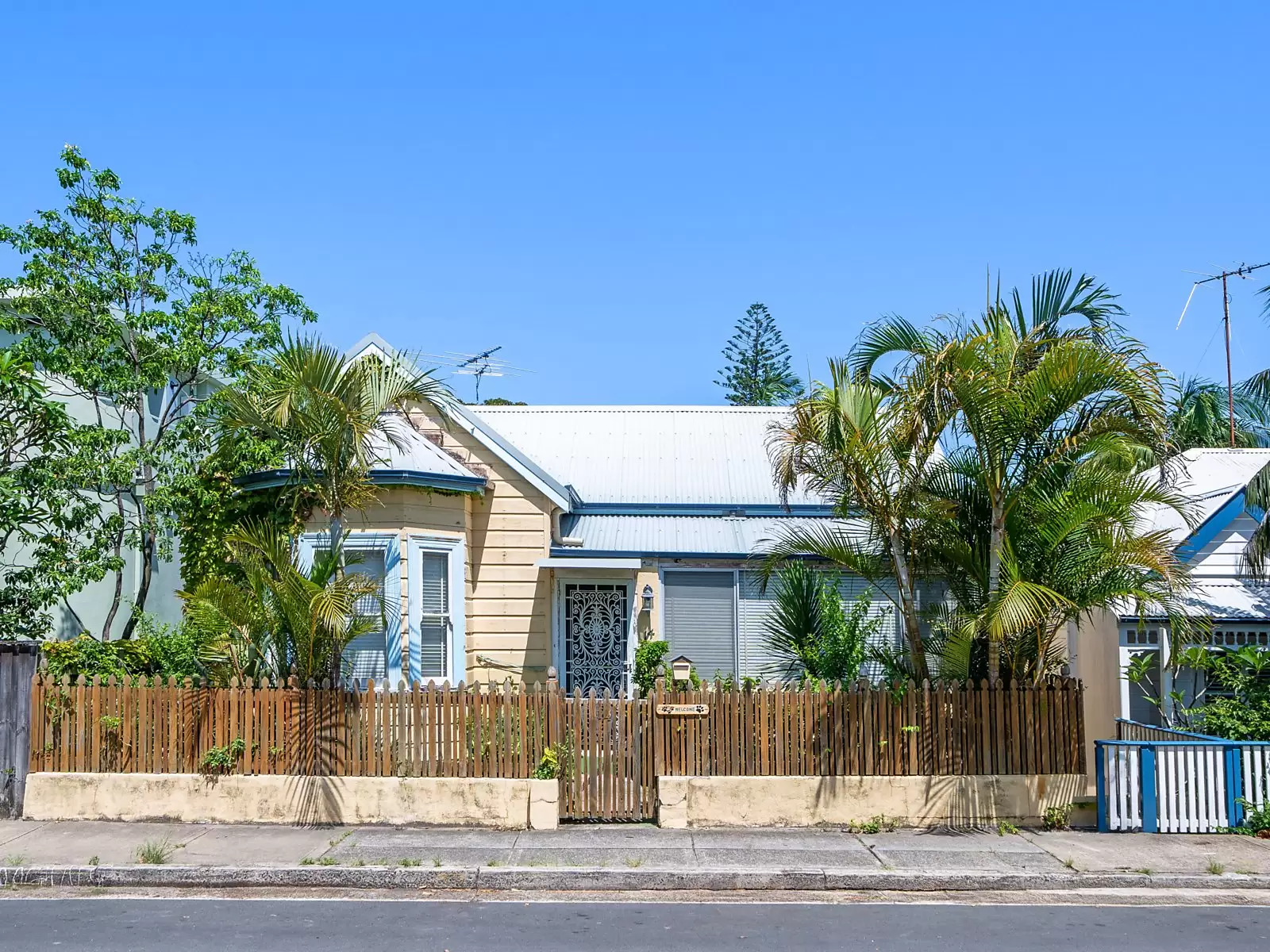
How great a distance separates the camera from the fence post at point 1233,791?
10.8 m

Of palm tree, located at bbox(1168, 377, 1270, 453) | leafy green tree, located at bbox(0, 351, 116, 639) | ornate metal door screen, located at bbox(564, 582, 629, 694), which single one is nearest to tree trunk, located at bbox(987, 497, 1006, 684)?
ornate metal door screen, located at bbox(564, 582, 629, 694)

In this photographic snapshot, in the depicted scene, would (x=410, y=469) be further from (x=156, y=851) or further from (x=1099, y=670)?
(x=1099, y=670)

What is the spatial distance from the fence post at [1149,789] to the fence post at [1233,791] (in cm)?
64

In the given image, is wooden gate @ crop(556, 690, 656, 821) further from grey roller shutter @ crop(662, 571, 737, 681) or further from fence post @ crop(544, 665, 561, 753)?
grey roller shutter @ crop(662, 571, 737, 681)

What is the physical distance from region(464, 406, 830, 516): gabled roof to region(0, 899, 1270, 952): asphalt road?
8335 millimetres

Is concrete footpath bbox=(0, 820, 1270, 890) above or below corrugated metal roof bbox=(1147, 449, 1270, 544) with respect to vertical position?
below

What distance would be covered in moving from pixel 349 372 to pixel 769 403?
40.1 metres

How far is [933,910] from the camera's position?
8.74 metres

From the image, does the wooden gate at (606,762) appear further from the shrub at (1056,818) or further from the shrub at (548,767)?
the shrub at (1056,818)

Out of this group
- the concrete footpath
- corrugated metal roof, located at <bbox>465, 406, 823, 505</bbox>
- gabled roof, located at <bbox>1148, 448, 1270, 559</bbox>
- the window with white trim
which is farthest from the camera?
corrugated metal roof, located at <bbox>465, 406, 823, 505</bbox>

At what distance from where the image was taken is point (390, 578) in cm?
1401

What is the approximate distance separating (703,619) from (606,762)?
5245mm

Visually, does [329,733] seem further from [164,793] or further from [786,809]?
[786,809]

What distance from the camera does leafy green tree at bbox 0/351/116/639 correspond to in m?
12.1
